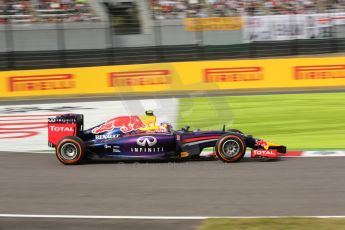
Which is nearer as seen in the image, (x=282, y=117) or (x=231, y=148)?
(x=231, y=148)

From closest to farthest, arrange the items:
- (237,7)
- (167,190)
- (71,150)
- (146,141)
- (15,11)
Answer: (167,190), (146,141), (71,150), (15,11), (237,7)

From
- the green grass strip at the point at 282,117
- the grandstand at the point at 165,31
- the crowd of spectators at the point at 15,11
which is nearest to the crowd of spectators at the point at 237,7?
the grandstand at the point at 165,31

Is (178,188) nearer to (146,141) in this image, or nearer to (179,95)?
(146,141)

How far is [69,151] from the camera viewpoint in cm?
962

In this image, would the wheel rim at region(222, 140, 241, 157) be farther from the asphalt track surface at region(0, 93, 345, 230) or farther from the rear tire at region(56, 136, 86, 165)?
the rear tire at region(56, 136, 86, 165)

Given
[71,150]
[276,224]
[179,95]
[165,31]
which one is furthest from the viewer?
[165,31]

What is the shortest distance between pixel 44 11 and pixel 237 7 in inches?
311

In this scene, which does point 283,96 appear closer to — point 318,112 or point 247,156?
point 318,112

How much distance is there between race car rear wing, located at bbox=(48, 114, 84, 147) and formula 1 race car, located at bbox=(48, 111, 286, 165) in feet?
0.46

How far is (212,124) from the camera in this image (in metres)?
9.93

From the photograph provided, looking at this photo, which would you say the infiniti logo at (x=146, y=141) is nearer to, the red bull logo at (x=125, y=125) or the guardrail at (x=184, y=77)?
the red bull logo at (x=125, y=125)

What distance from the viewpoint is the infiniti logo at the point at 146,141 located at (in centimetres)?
943

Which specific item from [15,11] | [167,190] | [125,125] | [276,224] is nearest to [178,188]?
[167,190]

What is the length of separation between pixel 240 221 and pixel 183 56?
57.9ft
